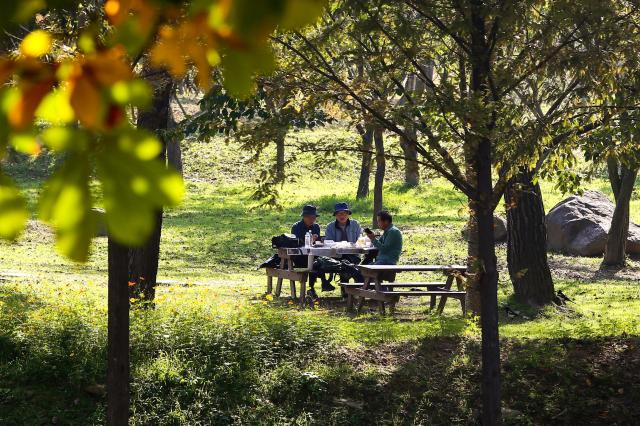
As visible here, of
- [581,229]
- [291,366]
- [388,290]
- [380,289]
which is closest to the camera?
[291,366]

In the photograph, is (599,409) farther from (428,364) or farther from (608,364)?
(428,364)

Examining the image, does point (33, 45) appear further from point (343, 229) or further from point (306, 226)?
point (343, 229)

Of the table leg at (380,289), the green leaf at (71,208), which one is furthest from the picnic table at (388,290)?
the green leaf at (71,208)

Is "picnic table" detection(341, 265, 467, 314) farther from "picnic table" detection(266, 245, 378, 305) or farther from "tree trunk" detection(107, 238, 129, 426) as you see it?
"tree trunk" detection(107, 238, 129, 426)

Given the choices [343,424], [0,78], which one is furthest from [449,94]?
[0,78]

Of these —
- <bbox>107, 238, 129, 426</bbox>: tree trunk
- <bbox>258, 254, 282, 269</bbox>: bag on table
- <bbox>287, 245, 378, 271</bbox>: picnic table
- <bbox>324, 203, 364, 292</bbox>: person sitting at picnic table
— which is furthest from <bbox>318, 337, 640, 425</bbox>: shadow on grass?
<bbox>258, 254, 282, 269</bbox>: bag on table

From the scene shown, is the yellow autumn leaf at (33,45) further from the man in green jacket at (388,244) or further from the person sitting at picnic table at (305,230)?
the person sitting at picnic table at (305,230)

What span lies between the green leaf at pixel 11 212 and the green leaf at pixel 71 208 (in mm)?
49

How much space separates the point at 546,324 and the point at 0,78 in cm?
1211

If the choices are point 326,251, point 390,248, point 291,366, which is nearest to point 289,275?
point 326,251

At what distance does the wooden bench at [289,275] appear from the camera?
1459 centimetres

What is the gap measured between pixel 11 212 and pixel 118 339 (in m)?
6.45

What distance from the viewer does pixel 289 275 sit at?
49.6 feet

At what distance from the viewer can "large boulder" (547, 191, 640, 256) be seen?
2230cm
